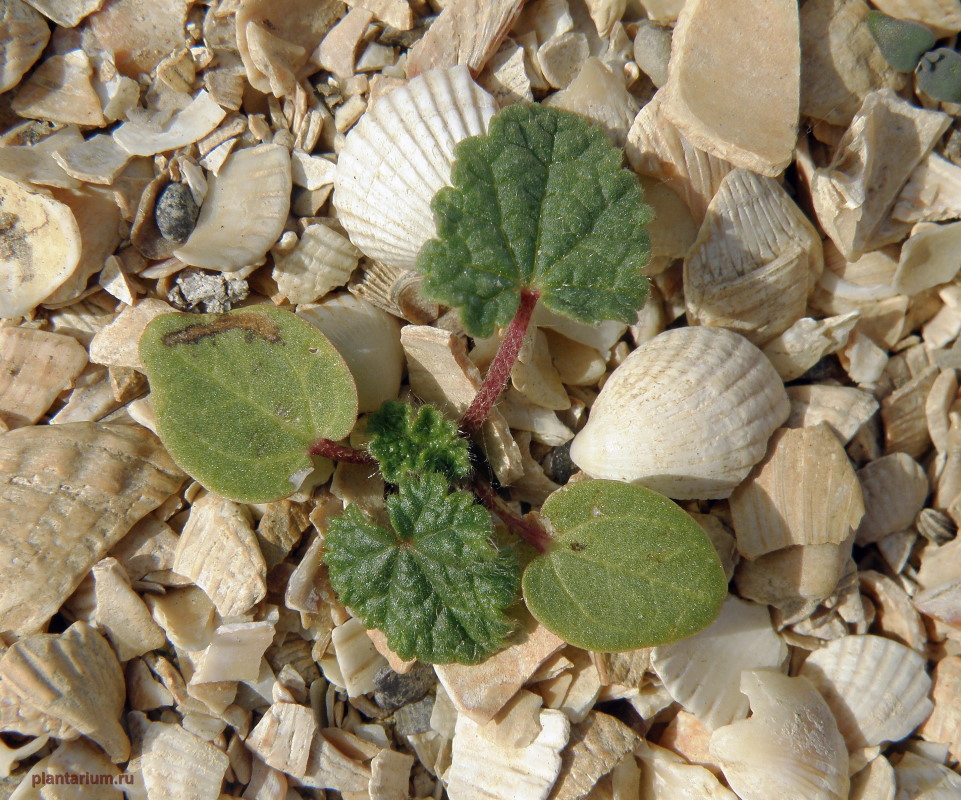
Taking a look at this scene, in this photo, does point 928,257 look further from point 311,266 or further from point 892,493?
point 311,266

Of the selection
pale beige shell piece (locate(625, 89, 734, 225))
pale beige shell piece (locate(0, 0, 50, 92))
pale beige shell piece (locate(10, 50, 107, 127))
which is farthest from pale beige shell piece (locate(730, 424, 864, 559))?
pale beige shell piece (locate(0, 0, 50, 92))

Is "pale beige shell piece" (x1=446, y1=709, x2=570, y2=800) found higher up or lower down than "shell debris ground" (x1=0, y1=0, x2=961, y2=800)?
lower down

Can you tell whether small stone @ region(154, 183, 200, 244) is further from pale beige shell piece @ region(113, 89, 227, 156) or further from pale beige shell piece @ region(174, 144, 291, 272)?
pale beige shell piece @ region(113, 89, 227, 156)

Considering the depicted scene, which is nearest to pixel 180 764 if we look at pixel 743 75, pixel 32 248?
pixel 32 248

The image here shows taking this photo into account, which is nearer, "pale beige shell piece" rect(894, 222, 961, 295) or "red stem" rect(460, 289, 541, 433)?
"red stem" rect(460, 289, 541, 433)

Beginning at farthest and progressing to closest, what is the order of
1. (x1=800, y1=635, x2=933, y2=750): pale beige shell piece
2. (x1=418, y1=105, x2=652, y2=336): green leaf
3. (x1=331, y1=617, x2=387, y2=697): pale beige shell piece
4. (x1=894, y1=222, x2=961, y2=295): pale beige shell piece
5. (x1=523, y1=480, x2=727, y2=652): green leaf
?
(x1=894, y1=222, x2=961, y2=295): pale beige shell piece < (x1=800, y1=635, x2=933, y2=750): pale beige shell piece < (x1=331, y1=617, x2=387, y2=697): pale beige shell piece < (x1=418, y1=105, x2=652, y2=336): green leaf < (x1=523, y1=480, x2=727, y2=652): green leaf

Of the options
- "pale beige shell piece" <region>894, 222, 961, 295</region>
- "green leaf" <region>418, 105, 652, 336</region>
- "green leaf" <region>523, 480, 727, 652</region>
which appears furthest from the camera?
"pale beige shell piece" <region>894, 222, 961, 295</region>

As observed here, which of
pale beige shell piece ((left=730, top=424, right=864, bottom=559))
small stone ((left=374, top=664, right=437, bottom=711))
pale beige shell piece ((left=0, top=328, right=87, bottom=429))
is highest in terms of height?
pale beige shell piece ((left=0, top=328, right=87, bottom=429))

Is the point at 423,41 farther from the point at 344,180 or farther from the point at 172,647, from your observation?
the point at 172,647
